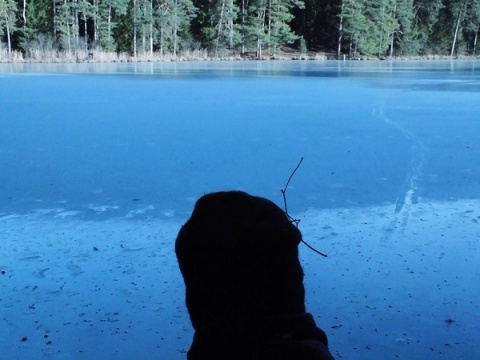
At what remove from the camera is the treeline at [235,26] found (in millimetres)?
22000

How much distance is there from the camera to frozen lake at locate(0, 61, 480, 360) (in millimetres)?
1475

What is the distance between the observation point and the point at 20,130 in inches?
174

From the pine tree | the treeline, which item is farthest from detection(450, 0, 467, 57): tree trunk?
the pine tree

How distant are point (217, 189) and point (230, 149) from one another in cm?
96

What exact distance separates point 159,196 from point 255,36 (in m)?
24.6

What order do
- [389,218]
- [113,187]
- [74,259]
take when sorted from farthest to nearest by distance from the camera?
[113,187] → [389,218] → [74,259]

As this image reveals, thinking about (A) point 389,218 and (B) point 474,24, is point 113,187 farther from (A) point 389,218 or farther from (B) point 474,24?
(B) point 474,24

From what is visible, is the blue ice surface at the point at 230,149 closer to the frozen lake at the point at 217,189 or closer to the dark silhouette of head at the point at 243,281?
the frozen lake at the point at 217,189

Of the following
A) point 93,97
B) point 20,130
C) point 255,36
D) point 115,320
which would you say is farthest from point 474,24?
point 115,320

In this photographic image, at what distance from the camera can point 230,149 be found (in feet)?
12.0

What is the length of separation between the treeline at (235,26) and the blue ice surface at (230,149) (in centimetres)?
1526

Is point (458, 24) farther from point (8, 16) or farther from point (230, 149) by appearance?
point (230, 149)

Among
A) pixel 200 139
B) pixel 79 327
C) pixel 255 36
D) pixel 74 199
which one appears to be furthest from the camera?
pixel 255 36

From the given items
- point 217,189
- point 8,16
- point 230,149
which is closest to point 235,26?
point 8,16
